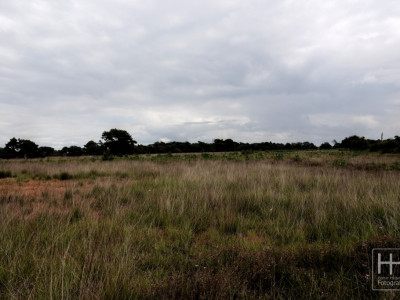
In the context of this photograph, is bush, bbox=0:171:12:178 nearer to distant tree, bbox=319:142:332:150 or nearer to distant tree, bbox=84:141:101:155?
distant tree, bbox=84:141:101:155

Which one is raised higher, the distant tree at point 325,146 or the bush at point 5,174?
the distant tree at point 325,146

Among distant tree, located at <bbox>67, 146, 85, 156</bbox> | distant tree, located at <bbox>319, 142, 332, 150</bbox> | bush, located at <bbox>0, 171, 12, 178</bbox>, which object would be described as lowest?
bush, located at <bbox>0, 171, 12, 178</bbox>

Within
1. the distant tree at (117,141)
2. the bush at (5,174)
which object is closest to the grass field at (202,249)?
the bush at (5,174)

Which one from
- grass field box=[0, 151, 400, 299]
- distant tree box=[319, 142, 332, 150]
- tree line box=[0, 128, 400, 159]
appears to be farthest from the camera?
distant tree box=[319, 142, 332, 150]

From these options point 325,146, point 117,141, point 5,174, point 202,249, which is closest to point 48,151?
point 117,141

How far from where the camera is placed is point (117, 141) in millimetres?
43031

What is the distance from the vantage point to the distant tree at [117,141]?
42.5m

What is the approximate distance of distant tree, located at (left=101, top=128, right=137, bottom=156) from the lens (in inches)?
1672

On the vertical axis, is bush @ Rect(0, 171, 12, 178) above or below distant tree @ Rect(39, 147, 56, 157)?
below

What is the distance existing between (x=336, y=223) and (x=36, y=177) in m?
13.6

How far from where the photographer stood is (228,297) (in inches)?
70.2

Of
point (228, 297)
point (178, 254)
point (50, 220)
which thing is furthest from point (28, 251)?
point (228, 297)

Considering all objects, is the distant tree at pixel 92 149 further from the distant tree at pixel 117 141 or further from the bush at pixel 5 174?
the bush at pixel 5 174

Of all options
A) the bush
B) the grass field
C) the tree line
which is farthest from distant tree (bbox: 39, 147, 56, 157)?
the grass field
